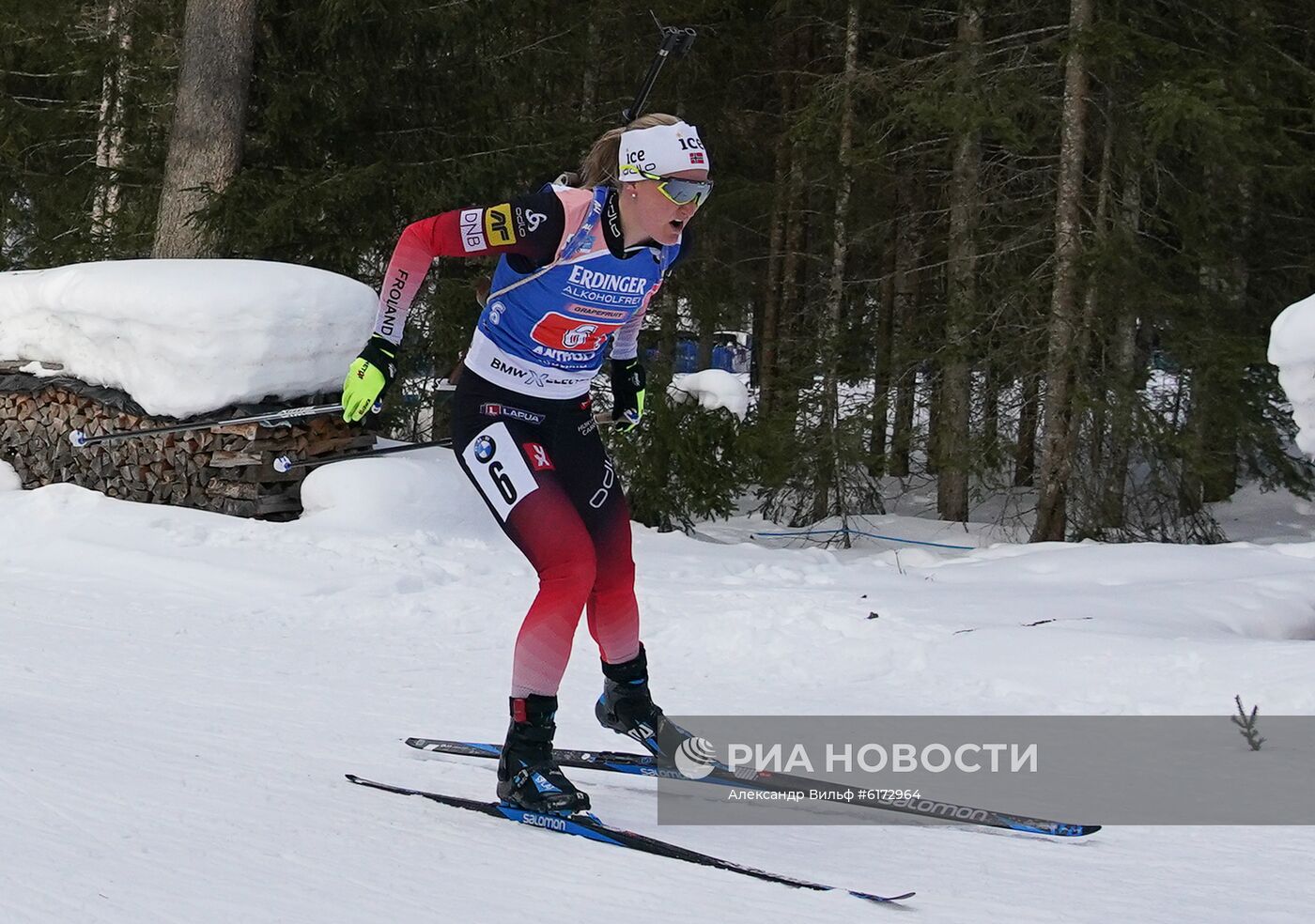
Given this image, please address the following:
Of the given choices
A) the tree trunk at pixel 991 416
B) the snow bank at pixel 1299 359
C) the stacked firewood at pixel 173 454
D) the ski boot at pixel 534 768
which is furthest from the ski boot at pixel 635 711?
the tree trunk at pixel 991 416

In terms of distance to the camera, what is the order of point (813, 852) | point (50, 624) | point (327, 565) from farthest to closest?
1. point (327, 565)
2. point (50, 624)
3. point (813, 852)

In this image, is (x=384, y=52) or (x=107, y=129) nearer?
(x=384, y=52)

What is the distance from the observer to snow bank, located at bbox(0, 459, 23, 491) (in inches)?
409

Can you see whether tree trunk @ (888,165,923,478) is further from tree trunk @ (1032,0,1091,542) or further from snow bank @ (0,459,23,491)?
snow bank @ (0,459,23,491)

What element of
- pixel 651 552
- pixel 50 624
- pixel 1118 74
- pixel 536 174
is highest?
pixel 1118 74

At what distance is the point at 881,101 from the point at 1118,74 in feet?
7.62

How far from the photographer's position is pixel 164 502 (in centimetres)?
981

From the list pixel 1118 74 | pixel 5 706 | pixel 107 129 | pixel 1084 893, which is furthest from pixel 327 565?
pixel 1118 74

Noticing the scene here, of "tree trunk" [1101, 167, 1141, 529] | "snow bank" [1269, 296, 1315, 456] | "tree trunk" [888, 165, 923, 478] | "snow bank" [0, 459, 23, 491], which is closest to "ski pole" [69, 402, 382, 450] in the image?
"snow bank" [0, 459, 23, 491]

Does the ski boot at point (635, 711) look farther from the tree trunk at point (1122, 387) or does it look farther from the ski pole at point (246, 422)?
the tree trunk at point (1122, 387)

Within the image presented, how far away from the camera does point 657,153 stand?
3.88 metres

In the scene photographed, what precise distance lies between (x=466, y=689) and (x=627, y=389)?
1832 millimetres

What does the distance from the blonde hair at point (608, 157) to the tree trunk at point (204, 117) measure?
300 inches

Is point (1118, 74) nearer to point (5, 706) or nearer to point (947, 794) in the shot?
point (947, 794)
